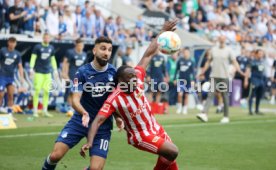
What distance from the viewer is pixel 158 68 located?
24.6m

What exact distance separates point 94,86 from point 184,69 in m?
15.5

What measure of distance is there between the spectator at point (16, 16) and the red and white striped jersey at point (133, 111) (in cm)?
1396

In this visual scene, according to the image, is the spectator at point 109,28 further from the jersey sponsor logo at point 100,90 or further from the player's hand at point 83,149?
the player's hand at point 83,149

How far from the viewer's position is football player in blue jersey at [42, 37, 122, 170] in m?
8.97

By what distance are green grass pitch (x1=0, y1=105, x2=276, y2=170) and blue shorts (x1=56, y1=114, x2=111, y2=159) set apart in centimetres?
195

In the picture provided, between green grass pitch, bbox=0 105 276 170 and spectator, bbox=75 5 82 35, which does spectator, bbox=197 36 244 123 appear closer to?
green grass pitch, bbox=0 105 276 170

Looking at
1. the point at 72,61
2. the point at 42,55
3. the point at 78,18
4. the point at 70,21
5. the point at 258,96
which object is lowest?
the point at 258,96

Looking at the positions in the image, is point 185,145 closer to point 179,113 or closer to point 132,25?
point 179,113

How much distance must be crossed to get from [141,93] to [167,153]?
2.93ft

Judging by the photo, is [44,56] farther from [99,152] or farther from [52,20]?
[99,152]

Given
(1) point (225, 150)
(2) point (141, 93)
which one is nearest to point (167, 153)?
(2) point (141, 93)

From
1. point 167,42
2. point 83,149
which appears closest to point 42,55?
point 167,42

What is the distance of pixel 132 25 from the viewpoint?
28.9 metres

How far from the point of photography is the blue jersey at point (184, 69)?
80.3ft
